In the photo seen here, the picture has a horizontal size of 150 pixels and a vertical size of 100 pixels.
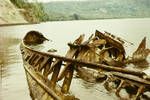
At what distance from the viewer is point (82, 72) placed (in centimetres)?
1859

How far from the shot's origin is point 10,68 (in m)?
23.1

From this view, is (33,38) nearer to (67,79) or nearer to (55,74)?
(55,74)

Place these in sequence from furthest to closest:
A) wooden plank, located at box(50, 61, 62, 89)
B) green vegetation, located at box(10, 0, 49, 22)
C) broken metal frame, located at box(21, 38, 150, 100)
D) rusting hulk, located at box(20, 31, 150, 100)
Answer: green vegetation, located at box(10, 0, 49, 22) < wooden plank, located at box(50, 61, 62, 89) < rusting hulk, located at box(20, 31, 150, 100) < broken metal frame, located at box(21, 38, 150, 100)

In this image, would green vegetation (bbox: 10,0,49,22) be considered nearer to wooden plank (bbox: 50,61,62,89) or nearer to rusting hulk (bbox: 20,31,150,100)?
rusting hulk (bbox: 20,31,150,100)

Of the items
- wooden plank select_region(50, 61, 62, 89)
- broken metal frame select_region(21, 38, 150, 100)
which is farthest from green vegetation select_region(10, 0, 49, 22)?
wooden plank select_region(50, 61, 62, 89)

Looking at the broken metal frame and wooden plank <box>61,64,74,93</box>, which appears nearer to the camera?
the broken metal frame

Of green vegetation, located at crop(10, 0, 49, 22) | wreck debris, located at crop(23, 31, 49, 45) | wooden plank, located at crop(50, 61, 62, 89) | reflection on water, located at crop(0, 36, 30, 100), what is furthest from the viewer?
green vegetation, located at crop(10, 0, 49, 22)

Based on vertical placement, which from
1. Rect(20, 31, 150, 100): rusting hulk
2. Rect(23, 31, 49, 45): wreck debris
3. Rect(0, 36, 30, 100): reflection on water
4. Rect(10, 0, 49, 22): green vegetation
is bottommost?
Rect(10, 0, 49, 22): green vegetation

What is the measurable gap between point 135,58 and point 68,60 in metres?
18.9

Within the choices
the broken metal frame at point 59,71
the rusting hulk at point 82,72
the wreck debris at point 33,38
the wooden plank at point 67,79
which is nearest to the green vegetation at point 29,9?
the wreck debris at point 33,38

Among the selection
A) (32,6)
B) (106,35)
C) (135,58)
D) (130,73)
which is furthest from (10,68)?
(32,6)

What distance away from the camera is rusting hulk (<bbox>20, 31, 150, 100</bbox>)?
360 inches

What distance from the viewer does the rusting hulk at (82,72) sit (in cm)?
915

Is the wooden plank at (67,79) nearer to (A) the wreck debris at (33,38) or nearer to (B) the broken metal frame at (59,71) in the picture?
(B) the broken metal frame at (59,71)
